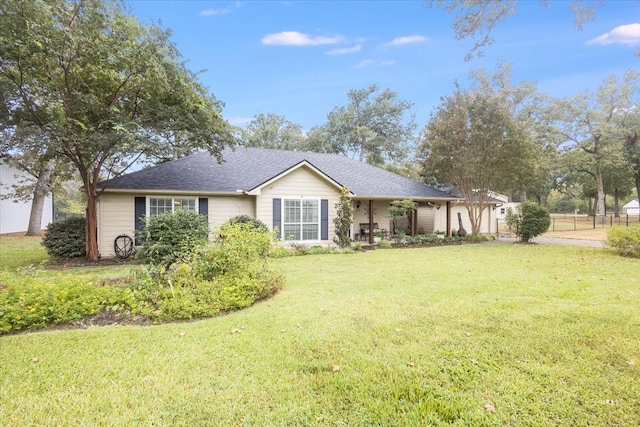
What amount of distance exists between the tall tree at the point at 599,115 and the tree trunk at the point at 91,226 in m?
38.6

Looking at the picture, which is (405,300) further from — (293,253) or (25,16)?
(25,16)

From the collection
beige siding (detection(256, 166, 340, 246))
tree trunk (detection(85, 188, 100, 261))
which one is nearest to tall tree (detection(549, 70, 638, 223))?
beige siding (detection(256, 166, 340, 246))

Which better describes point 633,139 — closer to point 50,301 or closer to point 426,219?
point 426,219

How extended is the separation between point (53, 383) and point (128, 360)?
62cm

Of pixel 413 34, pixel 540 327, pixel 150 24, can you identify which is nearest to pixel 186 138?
pixel 150 24

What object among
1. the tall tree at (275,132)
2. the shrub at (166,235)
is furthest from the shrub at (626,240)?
the tall tree at (275,132)

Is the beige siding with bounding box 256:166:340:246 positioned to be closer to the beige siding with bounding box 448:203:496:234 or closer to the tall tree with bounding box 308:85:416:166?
the beige siding with bounding box 448:203:496:234

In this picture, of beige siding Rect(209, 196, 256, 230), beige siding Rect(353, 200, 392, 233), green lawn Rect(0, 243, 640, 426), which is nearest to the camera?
green lawn Rect(0, 243, 640, 426)

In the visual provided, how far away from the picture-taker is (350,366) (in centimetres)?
322

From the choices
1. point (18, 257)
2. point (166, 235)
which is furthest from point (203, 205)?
point (18, 257)

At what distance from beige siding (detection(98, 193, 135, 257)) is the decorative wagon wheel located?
0.19 metres

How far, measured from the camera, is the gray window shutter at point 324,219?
13.3 metres

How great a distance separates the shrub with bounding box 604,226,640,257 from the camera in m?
10.7

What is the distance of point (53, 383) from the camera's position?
2988 millimetres
